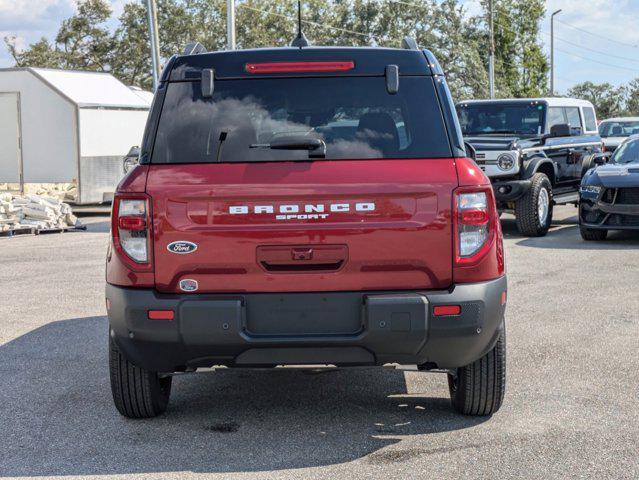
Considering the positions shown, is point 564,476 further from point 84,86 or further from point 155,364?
point 84,86

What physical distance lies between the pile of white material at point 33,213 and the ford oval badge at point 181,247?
12.6 meters

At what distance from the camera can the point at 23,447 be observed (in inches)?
196

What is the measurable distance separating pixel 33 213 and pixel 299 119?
1307cm

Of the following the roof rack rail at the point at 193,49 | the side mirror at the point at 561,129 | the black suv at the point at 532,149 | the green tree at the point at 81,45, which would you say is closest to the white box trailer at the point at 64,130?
the black suv at the point at 532,149

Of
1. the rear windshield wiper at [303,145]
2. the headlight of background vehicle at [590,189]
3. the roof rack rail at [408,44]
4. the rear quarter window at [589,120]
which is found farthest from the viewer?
the rear quarter window at [589,120]

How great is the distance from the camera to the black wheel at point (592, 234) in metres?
14.1

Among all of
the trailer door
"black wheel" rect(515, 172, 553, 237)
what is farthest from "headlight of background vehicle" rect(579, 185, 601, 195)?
the trailer door

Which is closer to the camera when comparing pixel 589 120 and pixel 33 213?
pixel 33 213

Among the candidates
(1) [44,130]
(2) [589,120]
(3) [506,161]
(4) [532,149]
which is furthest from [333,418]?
(1) [44,130]

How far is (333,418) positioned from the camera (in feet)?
17.8

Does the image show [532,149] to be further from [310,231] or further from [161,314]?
[161,314]

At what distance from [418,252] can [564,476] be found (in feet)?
3.82

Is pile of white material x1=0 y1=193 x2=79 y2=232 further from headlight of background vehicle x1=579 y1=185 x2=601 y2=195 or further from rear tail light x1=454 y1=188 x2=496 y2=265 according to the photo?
rear tail light x1=454 y1=188 x2=496 y2=265

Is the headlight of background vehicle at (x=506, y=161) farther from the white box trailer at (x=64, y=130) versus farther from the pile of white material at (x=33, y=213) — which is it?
the white box trailer at (x=64, y=130)
